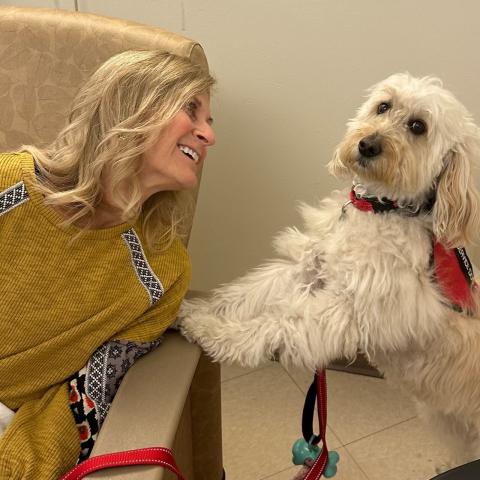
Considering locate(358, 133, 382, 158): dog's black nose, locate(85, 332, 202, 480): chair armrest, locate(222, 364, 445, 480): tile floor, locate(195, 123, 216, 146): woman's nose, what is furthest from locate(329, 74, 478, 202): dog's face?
locate(222, 364, 445, 480): tile floor

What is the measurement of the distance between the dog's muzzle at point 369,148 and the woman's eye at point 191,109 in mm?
341

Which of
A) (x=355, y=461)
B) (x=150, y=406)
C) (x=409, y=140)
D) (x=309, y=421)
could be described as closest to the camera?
(x=150, y=406)

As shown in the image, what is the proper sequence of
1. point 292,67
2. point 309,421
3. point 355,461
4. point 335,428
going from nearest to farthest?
point 309,421, point 292,67, point 355,461, point 335,428

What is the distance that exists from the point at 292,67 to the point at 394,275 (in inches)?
26.6

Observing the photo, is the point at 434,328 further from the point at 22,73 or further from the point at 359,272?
the point at 22,73

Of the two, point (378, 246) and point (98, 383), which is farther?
point (378, 246)

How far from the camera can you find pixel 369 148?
112 centimetres

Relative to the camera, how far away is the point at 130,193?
1055mm

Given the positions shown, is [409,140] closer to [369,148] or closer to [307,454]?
[369,148]

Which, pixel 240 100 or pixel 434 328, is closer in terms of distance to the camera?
pixel 434 328

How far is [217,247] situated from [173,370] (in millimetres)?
916

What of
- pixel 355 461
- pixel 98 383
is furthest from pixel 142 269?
pixel 355 461

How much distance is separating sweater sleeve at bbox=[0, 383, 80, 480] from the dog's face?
2.44ft

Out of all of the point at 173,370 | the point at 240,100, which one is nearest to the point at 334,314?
the point at 173,370
